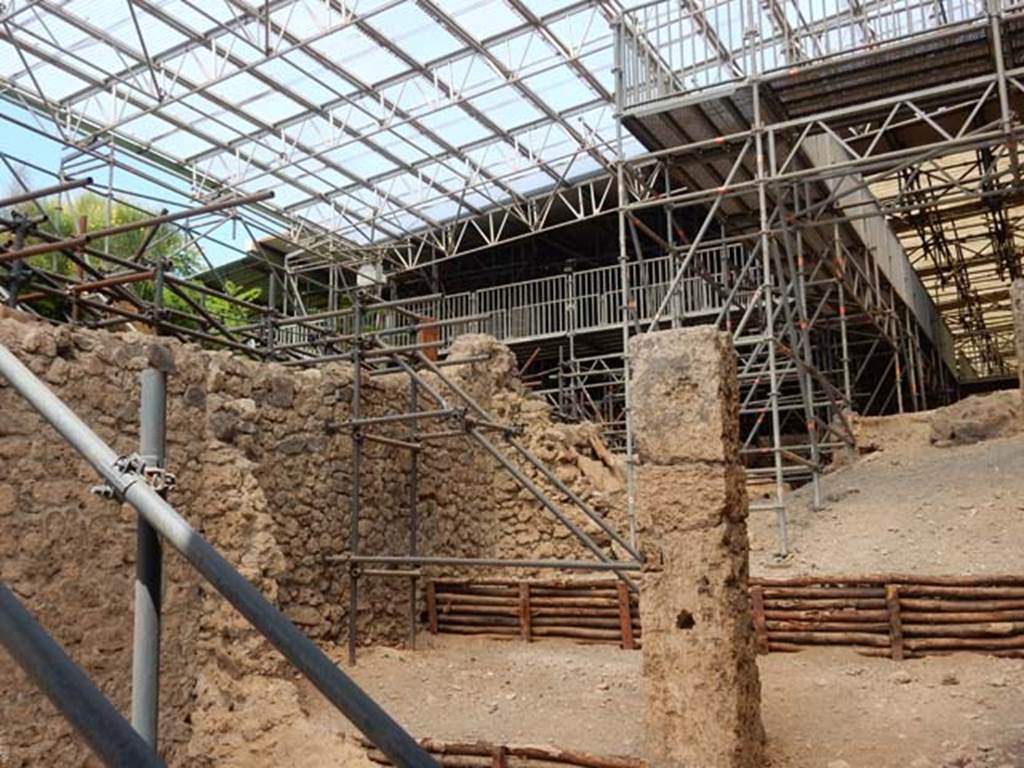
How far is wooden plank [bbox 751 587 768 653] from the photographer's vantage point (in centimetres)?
771

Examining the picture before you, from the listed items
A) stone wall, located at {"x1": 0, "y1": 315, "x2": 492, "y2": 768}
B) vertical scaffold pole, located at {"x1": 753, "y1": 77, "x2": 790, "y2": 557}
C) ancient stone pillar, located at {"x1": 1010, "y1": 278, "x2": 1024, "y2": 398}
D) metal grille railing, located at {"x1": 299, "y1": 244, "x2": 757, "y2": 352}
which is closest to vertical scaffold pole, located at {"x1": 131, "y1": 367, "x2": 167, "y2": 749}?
stone wall, located at {"x1": 0, "y1": 315, "x2": 492, "y2": 768}

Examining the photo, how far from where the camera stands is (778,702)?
6.41m

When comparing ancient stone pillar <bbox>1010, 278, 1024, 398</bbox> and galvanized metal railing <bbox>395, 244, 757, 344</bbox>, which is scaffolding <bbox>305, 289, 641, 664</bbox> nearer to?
ancient stone pillar <bbox>1010, 278, 1024, 398</bbox>

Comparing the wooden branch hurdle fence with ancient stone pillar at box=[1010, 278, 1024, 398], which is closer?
the wooden branch hurdle fence

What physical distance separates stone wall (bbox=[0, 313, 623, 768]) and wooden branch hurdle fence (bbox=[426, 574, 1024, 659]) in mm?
1771

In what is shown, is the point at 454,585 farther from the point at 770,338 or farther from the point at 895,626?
the point at 895,626

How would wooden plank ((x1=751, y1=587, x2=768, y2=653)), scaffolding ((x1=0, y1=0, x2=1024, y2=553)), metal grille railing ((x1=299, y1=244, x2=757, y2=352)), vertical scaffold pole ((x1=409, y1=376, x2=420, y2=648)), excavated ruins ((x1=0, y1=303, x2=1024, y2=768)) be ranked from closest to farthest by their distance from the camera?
excavated ruins ((x1=0, y1=303, x2=1024, y2=768)) → wooden plank ((x1=751, y1=587, x2=768, y2=653)) → vertical scaffold pole ((x1=409, y1=376, x2=420, y2=648)) → scaffolding ((x1=0, y1=0, x2=1024, y2=553)) → metal grille railing ((x1=299, y1=244, x2=757, y2=352))

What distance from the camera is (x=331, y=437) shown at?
8797 mm

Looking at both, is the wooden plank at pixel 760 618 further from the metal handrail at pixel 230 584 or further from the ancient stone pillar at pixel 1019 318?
the metal handrail at pixel 230 584

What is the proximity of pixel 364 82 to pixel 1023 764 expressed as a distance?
13033mm

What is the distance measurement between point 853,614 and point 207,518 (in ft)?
16.6

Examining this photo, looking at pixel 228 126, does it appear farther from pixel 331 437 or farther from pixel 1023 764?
pixel 1023 764

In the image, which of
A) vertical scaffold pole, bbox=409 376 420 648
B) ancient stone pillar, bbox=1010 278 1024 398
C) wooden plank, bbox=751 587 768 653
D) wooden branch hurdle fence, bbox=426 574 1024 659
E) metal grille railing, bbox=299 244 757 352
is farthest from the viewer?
metal grille railing, bbox=299 244 757 352

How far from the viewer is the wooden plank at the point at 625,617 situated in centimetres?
859
